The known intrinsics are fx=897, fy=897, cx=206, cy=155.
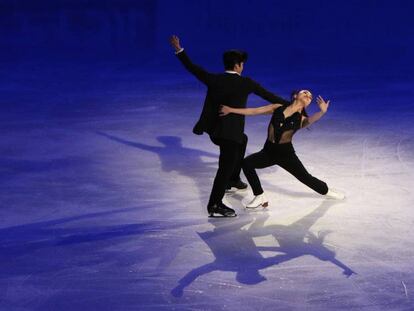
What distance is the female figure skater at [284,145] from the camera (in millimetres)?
8844

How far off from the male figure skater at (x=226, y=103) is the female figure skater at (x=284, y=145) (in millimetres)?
174

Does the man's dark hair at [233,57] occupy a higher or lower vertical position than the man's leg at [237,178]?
higher

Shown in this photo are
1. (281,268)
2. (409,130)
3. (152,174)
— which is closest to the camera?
(281,268)

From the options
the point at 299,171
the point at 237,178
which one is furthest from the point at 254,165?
the point at 237,178

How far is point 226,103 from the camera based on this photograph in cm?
862

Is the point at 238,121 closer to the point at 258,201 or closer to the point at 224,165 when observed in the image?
the point at 224,165

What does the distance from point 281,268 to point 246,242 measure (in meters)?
0.72

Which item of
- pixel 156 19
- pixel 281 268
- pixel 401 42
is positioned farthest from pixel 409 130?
pixel 156 19

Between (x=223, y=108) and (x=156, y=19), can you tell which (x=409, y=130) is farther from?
(x=156, y=19)

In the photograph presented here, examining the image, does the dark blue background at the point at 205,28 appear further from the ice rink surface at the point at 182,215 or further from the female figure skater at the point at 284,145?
the female figure skater at the point at 284,145

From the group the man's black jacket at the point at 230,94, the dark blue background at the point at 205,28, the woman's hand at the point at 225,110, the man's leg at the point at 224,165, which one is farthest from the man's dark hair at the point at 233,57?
the dark blue background at the point at 205,28

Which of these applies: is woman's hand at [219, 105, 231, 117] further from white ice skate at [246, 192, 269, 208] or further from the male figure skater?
white ice skate at [246, 192, 269, 208]

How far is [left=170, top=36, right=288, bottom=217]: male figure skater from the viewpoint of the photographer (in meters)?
8.57

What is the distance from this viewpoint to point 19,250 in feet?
26.0
